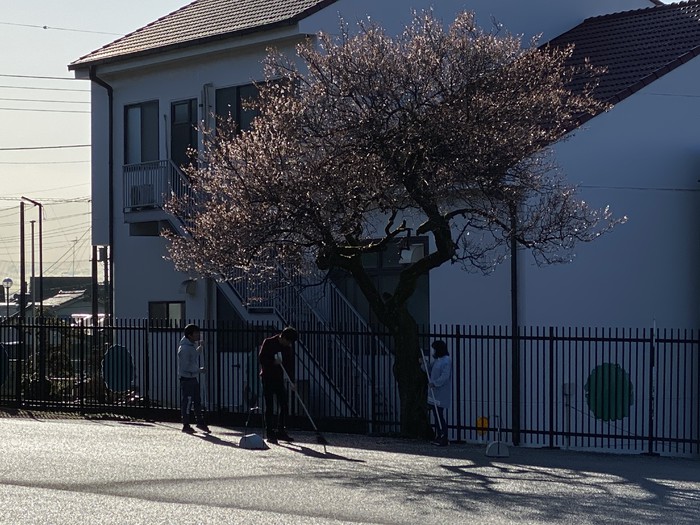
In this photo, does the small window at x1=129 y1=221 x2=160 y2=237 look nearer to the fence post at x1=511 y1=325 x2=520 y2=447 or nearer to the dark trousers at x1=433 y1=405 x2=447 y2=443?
the fence post at x1=511 y1=325 x2=520 y2=447

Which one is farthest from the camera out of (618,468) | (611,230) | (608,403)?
(611,230)

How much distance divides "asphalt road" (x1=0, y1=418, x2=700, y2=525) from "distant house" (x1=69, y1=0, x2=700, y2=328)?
5.51m

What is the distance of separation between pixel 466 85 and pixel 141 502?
824 centimetres

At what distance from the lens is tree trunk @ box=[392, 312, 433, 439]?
1856 centimetres

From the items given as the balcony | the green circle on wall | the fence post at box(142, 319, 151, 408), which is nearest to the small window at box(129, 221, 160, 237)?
the balcony

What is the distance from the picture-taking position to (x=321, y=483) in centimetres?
1269

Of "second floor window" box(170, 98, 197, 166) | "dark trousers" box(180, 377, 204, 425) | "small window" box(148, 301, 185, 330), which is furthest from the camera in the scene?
"small window" box(148, 301, 185, 330)

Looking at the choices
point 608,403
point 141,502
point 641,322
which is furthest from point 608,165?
point 141,502

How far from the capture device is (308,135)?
56.1ft

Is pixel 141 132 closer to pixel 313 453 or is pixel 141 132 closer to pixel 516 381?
pixel 516 381

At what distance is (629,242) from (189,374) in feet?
29.0

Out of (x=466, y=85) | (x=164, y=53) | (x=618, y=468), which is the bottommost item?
(x=618, y=468)

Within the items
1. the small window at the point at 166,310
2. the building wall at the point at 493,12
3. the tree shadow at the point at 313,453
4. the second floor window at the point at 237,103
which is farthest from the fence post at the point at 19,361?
the tree shadow at the point at 313,453

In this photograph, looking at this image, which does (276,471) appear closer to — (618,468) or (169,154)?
(618,468)
